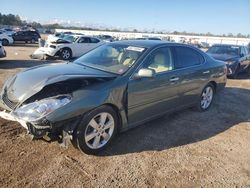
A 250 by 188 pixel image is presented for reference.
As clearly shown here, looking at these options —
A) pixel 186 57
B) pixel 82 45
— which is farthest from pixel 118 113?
pixel 82 45

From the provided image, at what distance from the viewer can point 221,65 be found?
6.37 metres

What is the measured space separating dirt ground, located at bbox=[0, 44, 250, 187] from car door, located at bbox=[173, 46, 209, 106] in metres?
0.69

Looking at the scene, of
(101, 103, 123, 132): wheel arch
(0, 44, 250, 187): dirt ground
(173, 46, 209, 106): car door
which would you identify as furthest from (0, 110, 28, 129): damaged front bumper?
(173, 46, 209, 106): car door

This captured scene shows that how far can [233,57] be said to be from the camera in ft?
37.6

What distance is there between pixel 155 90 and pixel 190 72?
4.02 feet

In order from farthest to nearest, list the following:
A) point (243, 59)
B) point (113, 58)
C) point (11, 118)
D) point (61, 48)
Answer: point (61, 48), point (243, 59), point (113, 58), point (11, 118)

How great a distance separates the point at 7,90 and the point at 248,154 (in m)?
3.93

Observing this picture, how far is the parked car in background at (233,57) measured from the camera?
1110 centimetres

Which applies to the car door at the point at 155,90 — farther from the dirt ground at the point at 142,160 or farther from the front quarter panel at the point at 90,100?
the dirt ground at the point at 142,160

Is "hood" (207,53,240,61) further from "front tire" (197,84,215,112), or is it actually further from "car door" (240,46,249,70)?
"front tire" (197,84,215,112)

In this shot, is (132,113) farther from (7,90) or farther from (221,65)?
(221,65)

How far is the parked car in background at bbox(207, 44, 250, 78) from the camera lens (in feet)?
36.4

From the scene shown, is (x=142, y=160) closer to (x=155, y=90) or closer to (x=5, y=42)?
(x=155, y=90)

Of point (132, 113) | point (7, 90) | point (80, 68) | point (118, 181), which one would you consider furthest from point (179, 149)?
point (7, 90)
